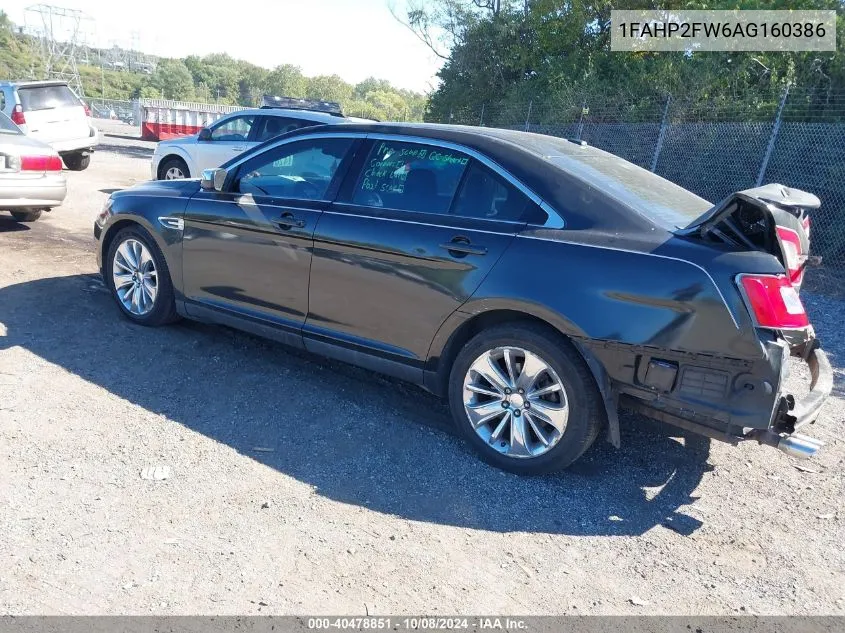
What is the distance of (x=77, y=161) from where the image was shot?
625 inches

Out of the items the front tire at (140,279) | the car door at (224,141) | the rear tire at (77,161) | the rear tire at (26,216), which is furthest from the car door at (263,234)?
the rear tire at (77,161)

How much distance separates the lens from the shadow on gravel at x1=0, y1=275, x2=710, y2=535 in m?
3.47

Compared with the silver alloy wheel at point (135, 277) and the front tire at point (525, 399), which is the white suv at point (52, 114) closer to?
the silver alloy wheel at point (135, 277)

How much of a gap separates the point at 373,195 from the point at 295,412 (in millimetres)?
1406

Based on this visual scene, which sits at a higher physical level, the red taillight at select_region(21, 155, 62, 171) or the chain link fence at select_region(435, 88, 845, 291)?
the chain link fence at select_region(435, 88, 845, 291)

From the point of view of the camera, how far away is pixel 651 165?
12812mm

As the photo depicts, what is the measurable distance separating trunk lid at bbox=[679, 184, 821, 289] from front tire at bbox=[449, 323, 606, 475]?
2.85 ft

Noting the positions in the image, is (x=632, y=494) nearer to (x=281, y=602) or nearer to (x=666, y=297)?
(x=666, y=297)

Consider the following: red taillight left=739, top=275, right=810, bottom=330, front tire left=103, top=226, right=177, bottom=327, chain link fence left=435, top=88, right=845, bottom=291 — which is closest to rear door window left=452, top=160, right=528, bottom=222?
red taillight left=739, top=275, right=810, bottom=330

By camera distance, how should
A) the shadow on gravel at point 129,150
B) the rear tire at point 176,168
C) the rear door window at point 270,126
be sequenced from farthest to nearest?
the shadow on gravel at point 129,150
the rear tire at point 176,168
the rear door window at point 270,126

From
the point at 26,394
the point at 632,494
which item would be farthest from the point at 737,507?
the point at 26,394

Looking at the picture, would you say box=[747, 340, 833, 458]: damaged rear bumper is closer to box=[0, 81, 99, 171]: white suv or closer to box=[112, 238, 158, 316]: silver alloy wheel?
box=[112, 238, 158, 316]: silver alloy wheel

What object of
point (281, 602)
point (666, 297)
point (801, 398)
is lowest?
point (281, 602)

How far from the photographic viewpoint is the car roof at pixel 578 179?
11.6 feet
